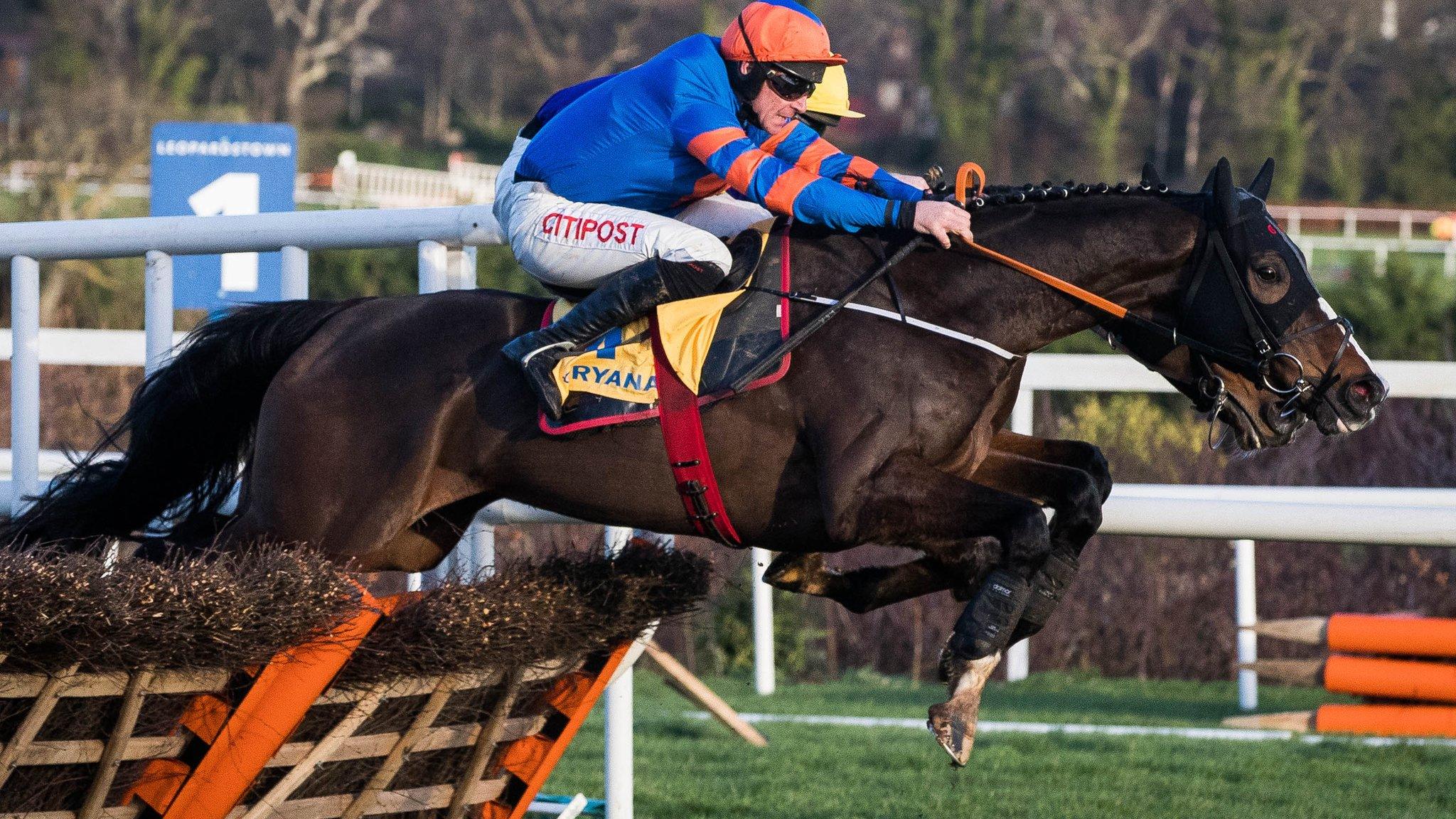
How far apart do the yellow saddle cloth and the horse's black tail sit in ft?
2.40

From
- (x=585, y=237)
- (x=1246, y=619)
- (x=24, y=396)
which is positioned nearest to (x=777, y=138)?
(x=585, y=237)

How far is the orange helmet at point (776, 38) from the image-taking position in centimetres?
368

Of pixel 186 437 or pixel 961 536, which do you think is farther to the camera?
pixel 186 437

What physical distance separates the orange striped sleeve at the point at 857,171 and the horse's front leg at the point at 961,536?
29.7 inches

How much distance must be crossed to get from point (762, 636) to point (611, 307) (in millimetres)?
3587

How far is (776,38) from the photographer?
3.68 m

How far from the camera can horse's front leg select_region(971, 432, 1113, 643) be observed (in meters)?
3.57

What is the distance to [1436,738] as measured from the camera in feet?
19.5

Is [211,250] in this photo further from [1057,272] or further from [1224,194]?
[1224,194]

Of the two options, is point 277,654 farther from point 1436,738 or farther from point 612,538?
point 1436,738

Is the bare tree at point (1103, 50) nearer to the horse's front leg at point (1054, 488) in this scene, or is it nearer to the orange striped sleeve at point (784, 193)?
the horse's front leg at point (1054, 488)

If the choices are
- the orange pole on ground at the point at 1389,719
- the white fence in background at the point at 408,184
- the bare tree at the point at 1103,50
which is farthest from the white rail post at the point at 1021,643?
the bare tree at the point at 1103,50

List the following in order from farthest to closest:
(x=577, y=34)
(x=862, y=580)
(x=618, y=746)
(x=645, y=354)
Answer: (x=577, y=34)
(x=618, y=746)
(x=862, y=580)
(x=645, y=354)

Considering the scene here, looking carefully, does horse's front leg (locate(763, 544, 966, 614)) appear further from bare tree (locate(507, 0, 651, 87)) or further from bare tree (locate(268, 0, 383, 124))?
bare tree (locate(507, 0, 651, 87))
